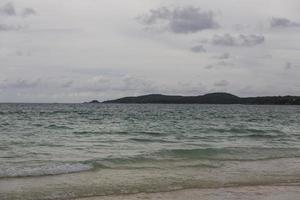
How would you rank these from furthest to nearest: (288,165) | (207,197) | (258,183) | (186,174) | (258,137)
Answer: (258,137) < (288,165) < (186,174) < (258,183) < (207,197)

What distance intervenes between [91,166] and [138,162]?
205 centimetres

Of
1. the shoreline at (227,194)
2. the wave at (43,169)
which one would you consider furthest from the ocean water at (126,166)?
the shoreline at (227,194)

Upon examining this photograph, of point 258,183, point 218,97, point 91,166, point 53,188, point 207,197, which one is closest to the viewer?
point 207,197

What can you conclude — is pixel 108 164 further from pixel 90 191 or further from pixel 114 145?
pixel 114 145

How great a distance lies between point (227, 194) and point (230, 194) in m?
0.07

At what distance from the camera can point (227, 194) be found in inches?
491

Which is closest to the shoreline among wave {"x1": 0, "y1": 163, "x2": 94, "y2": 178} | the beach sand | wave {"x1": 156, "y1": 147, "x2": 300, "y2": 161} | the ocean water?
the beach sand

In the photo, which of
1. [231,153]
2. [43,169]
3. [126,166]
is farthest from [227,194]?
[231,153]

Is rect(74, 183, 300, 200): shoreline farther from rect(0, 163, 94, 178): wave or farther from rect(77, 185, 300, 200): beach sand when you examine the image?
rect(0, 163, 94, 178): wave

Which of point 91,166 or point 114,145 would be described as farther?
point 114,145

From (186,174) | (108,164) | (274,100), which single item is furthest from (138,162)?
(274,100)

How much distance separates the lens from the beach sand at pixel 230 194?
12.0 m

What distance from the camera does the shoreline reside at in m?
12.0

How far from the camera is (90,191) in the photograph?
1273cm
